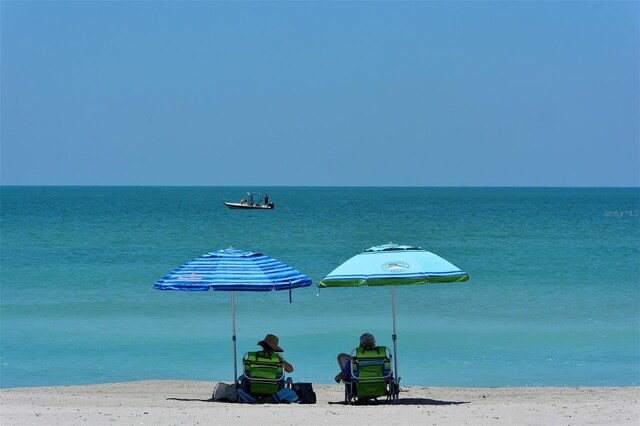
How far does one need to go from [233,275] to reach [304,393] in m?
1.34

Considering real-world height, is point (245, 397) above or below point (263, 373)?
below

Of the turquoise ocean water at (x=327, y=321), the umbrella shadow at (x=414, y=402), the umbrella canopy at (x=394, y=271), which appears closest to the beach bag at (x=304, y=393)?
the umbrella shadow at (x=414, y=402)

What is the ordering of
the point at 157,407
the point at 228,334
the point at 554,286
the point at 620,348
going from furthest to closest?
the point at 554,286, the point at 228,334, the point at 620,348, the point at 157,407

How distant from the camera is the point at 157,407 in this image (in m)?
9.38

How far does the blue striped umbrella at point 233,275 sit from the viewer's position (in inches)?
366

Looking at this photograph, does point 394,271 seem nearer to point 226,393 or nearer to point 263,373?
point 263,373

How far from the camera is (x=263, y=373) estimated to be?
9.50 metres

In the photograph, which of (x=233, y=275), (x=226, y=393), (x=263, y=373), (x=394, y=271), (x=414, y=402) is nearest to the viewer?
(x=394, y=271)

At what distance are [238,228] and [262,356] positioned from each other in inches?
1941

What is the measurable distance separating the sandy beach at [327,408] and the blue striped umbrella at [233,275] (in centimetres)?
Result: 106

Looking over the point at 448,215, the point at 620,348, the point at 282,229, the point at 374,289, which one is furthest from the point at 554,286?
the point at 448,215

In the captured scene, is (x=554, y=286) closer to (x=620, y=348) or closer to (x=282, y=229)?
(x=620, y=348)

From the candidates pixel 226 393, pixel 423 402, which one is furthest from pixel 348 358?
pixel 226 393

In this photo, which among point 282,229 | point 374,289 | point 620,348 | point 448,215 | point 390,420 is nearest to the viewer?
point 390,420
